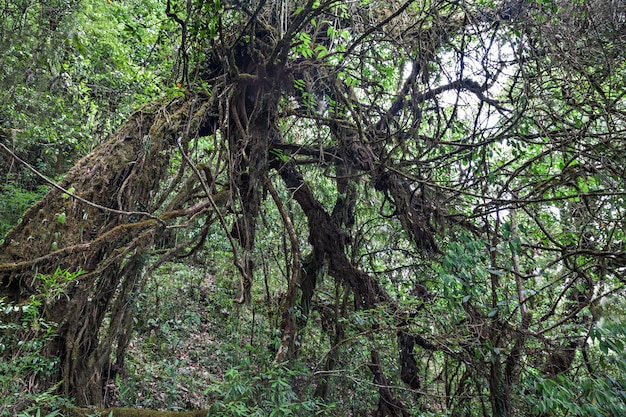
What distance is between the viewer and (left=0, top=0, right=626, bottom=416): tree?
274 cm

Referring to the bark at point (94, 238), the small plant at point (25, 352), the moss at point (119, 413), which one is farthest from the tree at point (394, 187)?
the moss at point (119, 413)

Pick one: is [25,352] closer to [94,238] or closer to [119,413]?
[119,413]

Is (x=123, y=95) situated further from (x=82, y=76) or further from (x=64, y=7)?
(x=64, y=7)

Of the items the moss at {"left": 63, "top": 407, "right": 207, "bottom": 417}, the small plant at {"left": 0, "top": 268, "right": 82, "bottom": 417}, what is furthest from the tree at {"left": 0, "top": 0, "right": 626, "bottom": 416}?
the moss at {"left": 63, "top": 407, "right": 207, "bottom": 417}

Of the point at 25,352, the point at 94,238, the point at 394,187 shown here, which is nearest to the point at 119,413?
the point at 25,352

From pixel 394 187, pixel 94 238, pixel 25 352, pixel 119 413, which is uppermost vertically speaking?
pixel 394 187

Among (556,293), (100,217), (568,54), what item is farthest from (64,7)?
(556,293)

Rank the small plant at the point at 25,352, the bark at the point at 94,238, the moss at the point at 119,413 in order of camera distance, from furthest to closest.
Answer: the bark at the point at 94,238
the moss at the point at 119,413
the small plant at the point at 25,352

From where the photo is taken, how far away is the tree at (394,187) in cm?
274

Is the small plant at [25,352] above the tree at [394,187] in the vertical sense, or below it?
below

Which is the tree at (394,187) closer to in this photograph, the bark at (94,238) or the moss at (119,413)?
the bark at (94,238)

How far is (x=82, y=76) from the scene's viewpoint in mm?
5281

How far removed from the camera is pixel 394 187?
13.2 feet

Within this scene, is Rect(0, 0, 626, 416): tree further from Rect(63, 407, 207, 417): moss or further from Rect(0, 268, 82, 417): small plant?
Rect(63, 407, 207, 417): moss
